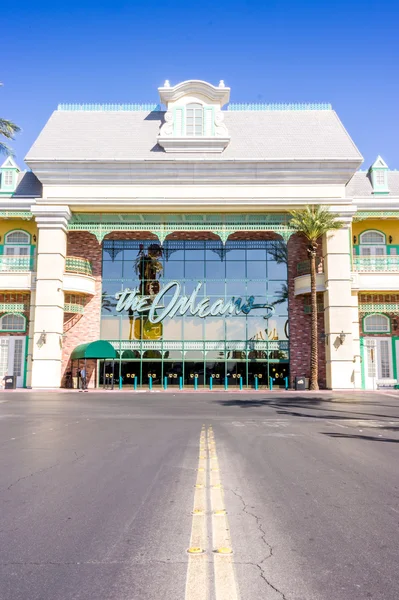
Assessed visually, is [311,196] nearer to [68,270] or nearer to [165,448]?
[68,270]

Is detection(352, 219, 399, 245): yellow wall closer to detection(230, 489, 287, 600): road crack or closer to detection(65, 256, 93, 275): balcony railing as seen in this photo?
detection(65, 256, 93, 275): balcony railing

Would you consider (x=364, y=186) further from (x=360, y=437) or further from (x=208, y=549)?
(x=208, y=549)

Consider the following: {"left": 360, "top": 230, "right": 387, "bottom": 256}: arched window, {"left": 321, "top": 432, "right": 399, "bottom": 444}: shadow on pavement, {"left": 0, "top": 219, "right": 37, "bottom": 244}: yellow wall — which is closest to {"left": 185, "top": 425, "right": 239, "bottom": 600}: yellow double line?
{"left": 321, "top": 432, "right": 399, "bottom": 444}: shadow on pavement

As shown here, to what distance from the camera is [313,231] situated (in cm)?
3189

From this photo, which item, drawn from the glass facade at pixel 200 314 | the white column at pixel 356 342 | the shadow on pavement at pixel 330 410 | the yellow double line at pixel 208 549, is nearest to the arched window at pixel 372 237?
the white column at pixel 356 342

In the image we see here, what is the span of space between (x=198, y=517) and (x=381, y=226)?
33351 mm

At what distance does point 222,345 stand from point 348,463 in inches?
1040

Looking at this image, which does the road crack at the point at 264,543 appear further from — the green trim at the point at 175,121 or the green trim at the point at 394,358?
the green trim at the point at 175,121

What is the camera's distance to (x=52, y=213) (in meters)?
33.1

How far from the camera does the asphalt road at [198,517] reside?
3.66 m

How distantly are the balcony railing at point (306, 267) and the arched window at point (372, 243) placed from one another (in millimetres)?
3072

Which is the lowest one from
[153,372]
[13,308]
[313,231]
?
[153,372]

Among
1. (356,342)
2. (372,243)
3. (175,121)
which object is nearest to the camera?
(356,342)

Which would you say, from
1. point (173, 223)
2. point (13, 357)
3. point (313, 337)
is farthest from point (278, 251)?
point (13, 357)
